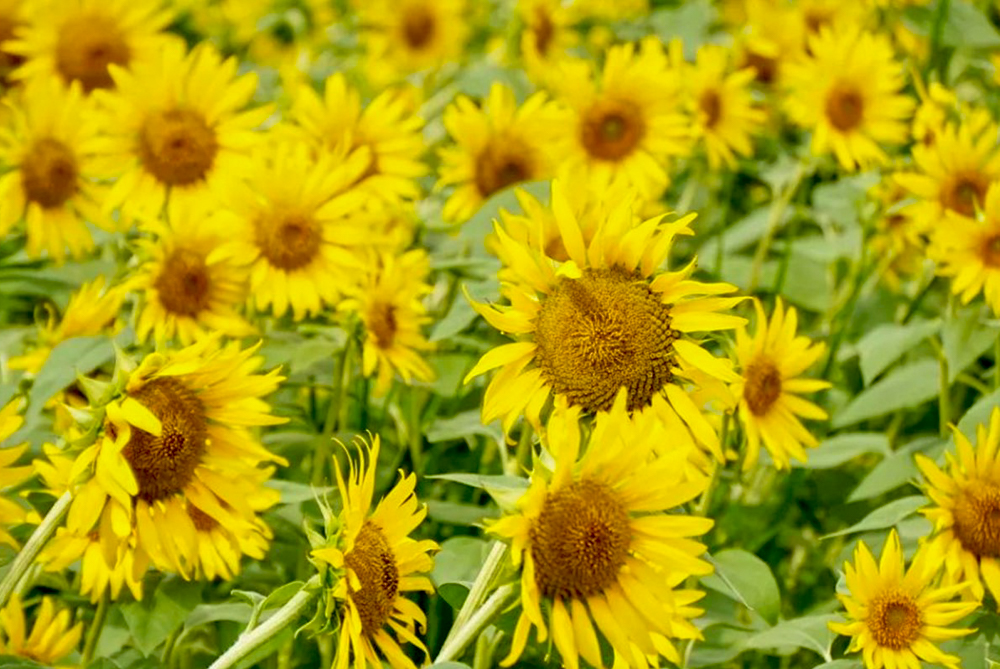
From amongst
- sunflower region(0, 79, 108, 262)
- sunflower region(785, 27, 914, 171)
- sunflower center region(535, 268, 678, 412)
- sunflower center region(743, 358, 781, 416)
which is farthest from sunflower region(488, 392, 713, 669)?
sunflower region(785, 27, 914, 171)

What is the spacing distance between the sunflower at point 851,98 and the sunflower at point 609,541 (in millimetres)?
1515

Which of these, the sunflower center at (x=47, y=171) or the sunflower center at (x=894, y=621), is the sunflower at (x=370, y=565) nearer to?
the sunflower center at (x=894, y=621)

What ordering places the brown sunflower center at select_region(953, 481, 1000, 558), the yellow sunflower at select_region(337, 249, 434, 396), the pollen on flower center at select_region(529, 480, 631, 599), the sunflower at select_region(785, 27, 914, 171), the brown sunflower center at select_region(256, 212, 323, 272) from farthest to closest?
the sunflower at select_region(785, 27, 914, 171), the brown sunflower center at select_region(256, 212, 323, 272), the yellow sunflower at select_region(337, 249, 434, 396), the brown sunflower center at select_region(953, 481, 1000, 558), the pollen on flower center at select_region(529, 480, 631, 599)

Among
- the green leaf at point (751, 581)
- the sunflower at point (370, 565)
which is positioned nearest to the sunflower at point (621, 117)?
the green leaf at point (751, 581)

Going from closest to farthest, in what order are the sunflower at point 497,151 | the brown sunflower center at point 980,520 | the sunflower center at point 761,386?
the brown sunflower center at point 980,520, the sunflower center at point 761,386, the sunflower at point 497,151

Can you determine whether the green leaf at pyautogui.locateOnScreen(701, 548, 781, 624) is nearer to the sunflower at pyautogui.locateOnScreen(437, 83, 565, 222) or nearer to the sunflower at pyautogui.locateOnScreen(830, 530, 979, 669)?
the sunflower at pyautogui.locateOnScreen(830, 530, 979, 669)

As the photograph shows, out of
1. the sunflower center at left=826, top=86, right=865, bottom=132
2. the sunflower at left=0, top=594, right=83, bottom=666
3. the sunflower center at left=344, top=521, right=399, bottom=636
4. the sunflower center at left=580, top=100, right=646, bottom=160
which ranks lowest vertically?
the sunflower center at left=826, top=86, right=865, bottom=132

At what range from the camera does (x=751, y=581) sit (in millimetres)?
1605

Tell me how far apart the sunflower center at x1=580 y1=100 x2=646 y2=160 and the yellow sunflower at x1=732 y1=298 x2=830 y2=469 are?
2.41 feet

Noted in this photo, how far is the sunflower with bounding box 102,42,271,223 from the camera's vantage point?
223cm

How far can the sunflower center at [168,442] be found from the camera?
1.38m

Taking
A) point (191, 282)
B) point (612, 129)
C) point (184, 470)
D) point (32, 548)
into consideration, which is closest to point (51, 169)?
point (191, 282)

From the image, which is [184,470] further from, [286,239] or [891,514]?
[891,514]

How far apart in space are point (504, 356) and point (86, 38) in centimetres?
164
